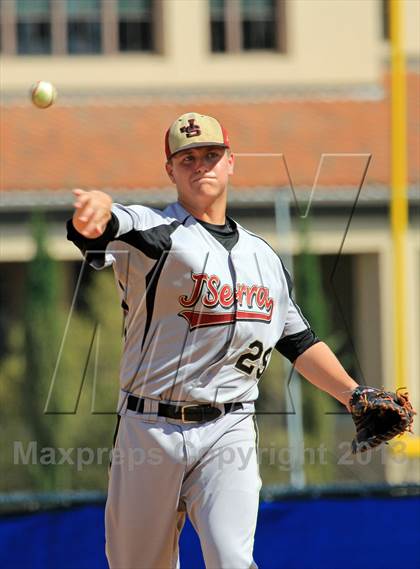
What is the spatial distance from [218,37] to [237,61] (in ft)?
1.46

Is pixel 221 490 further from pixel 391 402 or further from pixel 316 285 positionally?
pixel 316 285

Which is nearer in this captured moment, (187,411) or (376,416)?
(187,411)

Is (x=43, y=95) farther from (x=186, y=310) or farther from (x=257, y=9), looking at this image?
(x=257, y=9)

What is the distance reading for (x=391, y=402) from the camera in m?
3.57

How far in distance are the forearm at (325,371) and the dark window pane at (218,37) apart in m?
10.3

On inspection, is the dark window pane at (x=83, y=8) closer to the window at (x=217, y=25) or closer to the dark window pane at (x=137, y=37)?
the dark window pane at (x=137, y=37)

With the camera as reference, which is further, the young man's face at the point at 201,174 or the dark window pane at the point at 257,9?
the dark window pane at the point at 257,9

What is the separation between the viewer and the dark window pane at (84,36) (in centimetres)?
1348

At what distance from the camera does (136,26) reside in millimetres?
13555

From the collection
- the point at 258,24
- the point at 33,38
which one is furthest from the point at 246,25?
the point at 33,38

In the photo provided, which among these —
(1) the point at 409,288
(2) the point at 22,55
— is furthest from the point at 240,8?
(1) the point at 409,288

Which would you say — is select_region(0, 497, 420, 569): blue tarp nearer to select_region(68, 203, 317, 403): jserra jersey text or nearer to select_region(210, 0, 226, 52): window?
select_region(68, 203, 317, 403): jserra jersey text

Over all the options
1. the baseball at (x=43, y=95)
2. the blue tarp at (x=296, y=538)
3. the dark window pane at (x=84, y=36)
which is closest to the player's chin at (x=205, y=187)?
the baseball at (x=43, y=95)

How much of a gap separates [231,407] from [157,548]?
17.2 inches
